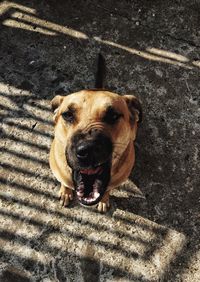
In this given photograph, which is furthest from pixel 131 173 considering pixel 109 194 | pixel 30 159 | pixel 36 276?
pixel 36 276

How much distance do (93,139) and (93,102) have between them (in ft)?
1.38

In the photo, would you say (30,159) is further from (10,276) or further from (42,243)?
(10,276)

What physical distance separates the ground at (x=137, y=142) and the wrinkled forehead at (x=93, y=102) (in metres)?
1.33

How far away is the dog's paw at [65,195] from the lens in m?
4.91

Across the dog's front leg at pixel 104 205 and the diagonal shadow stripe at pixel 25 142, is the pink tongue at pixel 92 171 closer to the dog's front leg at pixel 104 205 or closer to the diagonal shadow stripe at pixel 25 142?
the dog's front leg at pixel 104 205

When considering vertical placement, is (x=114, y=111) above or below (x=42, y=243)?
above

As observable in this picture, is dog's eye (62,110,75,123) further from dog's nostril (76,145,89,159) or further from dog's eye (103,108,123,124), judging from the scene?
dog's nostril (76,145,89,159)

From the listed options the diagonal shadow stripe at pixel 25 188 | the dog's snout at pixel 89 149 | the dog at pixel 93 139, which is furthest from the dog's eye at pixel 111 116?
the diagonal shadow stripe at pixel 25 188

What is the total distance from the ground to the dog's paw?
0.08 metres

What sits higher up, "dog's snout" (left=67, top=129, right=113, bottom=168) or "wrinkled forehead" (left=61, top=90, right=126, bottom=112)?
"wrinkled forehead" (left=61, top=90, right=126, bottom=112)

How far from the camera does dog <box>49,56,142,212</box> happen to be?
383 cm

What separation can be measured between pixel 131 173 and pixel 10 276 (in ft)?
5.97

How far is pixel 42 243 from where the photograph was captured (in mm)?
4797

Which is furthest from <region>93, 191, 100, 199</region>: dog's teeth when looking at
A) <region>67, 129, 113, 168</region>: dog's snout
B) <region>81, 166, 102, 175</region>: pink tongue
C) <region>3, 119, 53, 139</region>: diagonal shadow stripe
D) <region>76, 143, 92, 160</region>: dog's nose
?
<region>3, 119, 53, 139</region>: diagonal shadow stripe
